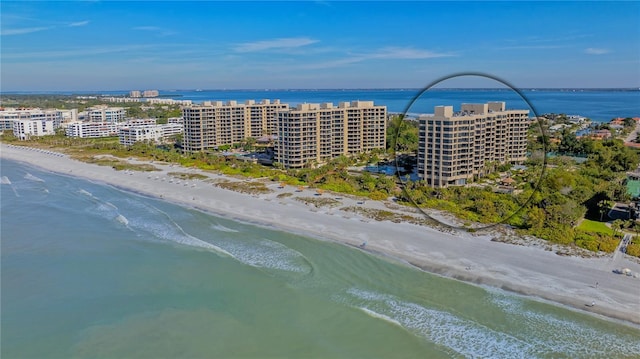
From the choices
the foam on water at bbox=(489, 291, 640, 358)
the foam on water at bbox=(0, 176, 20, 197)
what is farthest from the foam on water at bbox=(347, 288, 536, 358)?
the foam on water at bbox=(0, 176, 20, 197)

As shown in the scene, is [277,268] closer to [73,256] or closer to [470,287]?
[470,287]

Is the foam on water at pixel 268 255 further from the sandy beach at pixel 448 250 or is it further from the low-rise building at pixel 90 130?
the low-rise building at pixel 90 130

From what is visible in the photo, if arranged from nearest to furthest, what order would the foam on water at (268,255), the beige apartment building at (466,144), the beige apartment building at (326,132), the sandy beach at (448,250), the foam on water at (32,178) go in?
1. the beige apartment building at (466,144)
2. the sandy beach at (448,250)
3. the foam on water at (268,255)
4. the foam on water at (32,178)
5. the beige apartment building at (326,132)

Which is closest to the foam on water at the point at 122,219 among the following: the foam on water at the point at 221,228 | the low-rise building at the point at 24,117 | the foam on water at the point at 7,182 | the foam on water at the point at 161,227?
the foam on water at the point at 161,227

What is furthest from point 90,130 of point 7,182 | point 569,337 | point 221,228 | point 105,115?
point 569,337

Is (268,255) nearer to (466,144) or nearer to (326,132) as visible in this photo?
(466,144)

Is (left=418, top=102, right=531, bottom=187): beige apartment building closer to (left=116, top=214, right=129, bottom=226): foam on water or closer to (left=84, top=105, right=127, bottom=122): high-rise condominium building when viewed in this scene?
(left=116, top=214, right=129, bottom=226): foam on water
